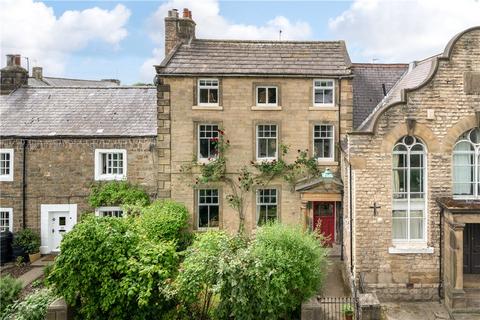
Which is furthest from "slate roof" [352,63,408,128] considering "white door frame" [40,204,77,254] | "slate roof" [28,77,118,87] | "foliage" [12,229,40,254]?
"slate roof" [28,77,118,87]

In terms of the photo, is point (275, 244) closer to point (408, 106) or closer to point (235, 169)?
point (408, 106)

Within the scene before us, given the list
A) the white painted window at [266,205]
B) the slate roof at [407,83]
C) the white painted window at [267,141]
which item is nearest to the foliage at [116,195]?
the white painted window at [266,205]

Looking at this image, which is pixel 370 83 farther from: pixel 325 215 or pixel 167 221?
pixel 167 221

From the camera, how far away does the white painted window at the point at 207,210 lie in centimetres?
1994

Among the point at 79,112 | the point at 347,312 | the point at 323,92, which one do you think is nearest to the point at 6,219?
the point at 79,112

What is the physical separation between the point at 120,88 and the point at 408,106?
16269 millimetres

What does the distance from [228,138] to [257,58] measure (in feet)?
14.4

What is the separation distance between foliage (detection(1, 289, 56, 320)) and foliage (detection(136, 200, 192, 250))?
5.35 meters

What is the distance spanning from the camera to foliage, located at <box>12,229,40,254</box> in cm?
2061

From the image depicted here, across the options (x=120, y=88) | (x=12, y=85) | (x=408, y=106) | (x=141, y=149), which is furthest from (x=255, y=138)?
(x=12, y=85)

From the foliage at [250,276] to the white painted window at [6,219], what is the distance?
44.9 ft

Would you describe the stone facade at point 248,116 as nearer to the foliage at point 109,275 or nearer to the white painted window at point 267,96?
the white painted window at point 267,96

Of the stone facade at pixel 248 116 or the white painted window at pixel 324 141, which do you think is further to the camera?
the white painted window at pixel 324 141

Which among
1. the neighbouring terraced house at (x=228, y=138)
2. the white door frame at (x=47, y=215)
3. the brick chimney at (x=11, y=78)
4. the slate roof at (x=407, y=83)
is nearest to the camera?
the neighbouring terraced house at (x=228, y=138)
